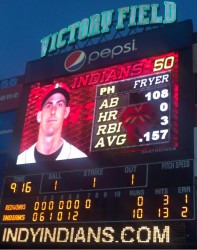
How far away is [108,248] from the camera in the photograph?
13727 mm

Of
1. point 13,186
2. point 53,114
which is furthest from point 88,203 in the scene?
point 53,114

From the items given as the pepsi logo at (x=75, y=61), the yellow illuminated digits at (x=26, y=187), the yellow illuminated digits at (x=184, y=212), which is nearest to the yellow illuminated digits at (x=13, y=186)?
the yellow illuminated digits at (x=26, y=187)

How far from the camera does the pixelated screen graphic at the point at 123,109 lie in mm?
15141

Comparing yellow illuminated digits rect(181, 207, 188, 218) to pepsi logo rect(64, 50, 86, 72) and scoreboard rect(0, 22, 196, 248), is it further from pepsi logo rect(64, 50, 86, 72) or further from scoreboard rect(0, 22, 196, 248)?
pepsi logo rect(64, 50, 86, 72)

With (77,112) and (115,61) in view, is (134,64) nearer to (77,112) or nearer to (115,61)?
(115,61)

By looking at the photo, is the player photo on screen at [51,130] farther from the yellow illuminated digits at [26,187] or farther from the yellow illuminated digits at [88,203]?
the yellow illuminated digits at [88,203]

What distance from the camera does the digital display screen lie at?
1371 centimetres

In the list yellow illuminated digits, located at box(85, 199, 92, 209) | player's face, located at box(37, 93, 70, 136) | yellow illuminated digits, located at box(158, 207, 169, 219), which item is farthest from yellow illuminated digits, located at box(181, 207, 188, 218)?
player's face, located at box(37, 93, 70, 136)

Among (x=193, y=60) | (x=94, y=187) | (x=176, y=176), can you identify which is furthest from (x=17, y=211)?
(x=193, y=60)

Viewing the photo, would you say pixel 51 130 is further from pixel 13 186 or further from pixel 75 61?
pixel 75 61

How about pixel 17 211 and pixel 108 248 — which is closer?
pixel 108 248

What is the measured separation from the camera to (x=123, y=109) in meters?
16.1

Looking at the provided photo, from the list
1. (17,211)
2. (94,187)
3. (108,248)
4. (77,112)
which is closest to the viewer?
(108,248)

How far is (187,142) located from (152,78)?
301cm
